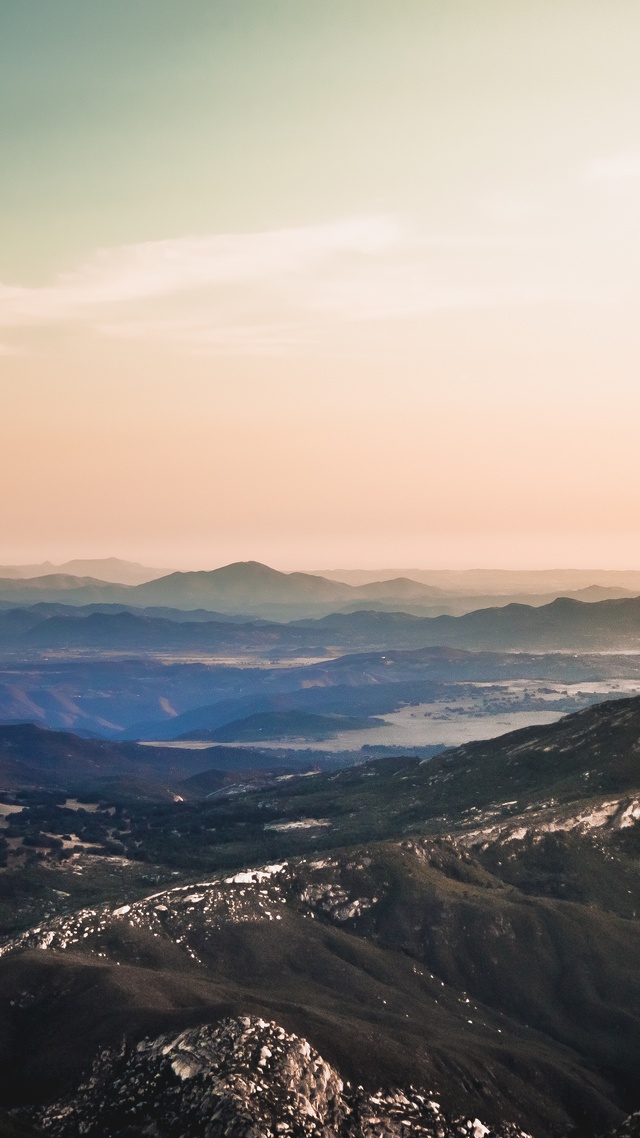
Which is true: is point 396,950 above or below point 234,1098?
below

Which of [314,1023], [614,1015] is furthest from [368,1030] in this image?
[614,1015]

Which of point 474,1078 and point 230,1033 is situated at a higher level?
point 230,1033

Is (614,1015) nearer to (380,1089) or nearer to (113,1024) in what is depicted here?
(380,1089)

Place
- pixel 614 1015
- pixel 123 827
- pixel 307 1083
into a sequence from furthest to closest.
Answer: pixel 123 827, pixel 614 1015, pixel 307 1083

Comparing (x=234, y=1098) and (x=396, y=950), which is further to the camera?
(x=396, y=950)

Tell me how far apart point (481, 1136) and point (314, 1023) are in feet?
40.8

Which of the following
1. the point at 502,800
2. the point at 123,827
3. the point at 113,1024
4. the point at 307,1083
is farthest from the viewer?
the point at 123,827

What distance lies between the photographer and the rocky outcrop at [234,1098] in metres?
62.7

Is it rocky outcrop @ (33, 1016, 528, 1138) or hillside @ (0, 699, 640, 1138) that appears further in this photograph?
hillside @ (0, 699, 640, 1138)

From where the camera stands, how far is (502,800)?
15500 cm

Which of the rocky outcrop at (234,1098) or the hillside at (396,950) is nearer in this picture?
the rocky outcrop at (234,1098)

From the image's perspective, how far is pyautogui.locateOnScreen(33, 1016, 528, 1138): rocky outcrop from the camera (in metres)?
62.7

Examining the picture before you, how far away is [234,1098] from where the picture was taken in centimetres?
6297

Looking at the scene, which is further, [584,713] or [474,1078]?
[584,713]
